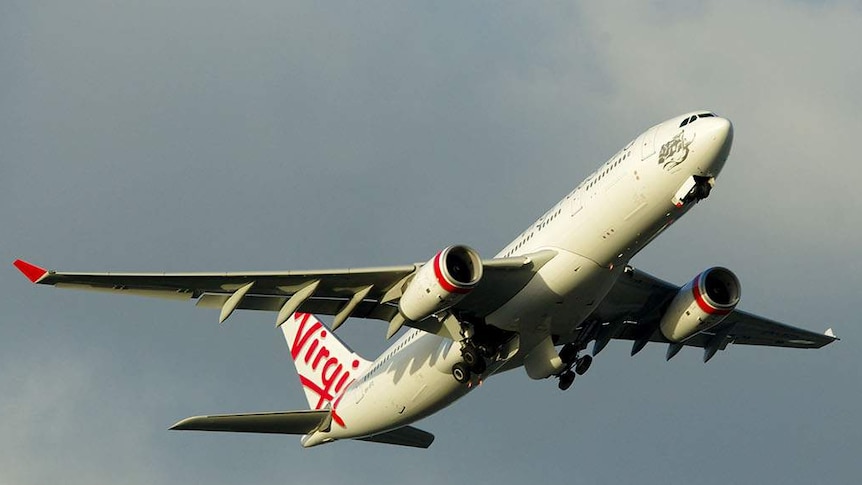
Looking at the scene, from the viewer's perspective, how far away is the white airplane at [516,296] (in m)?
33.0

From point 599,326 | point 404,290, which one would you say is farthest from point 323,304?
point 599,326

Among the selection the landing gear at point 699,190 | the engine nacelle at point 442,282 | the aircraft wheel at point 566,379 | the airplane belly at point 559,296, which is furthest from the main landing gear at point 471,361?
the landing gear at point 699,190

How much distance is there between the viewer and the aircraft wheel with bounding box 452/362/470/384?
36750 mm

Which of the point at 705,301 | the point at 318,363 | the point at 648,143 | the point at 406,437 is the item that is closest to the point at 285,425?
the point at 406,437

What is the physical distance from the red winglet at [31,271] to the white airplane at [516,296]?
0.03 meters

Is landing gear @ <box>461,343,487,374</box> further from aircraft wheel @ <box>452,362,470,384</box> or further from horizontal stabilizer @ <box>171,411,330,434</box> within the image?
horizontal stabilizer @ <box>171,411,330,434</box>

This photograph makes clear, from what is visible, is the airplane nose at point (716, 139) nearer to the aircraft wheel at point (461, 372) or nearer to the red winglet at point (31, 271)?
the aircraft wheel at point (461, 372)

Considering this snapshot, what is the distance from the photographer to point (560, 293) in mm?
34250

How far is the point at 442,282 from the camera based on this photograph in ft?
108

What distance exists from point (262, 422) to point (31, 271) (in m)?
10.7

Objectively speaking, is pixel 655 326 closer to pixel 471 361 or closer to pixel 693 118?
pixel 471 361

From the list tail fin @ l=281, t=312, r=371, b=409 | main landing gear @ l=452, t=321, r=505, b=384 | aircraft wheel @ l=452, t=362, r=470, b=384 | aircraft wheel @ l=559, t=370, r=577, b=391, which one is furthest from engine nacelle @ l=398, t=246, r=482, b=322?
tail fin @ l=281, t=312, r=371, b=409

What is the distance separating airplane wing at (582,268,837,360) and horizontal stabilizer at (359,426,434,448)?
668 cm

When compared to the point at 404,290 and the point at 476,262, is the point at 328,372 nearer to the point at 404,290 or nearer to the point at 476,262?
the point at 404,290
